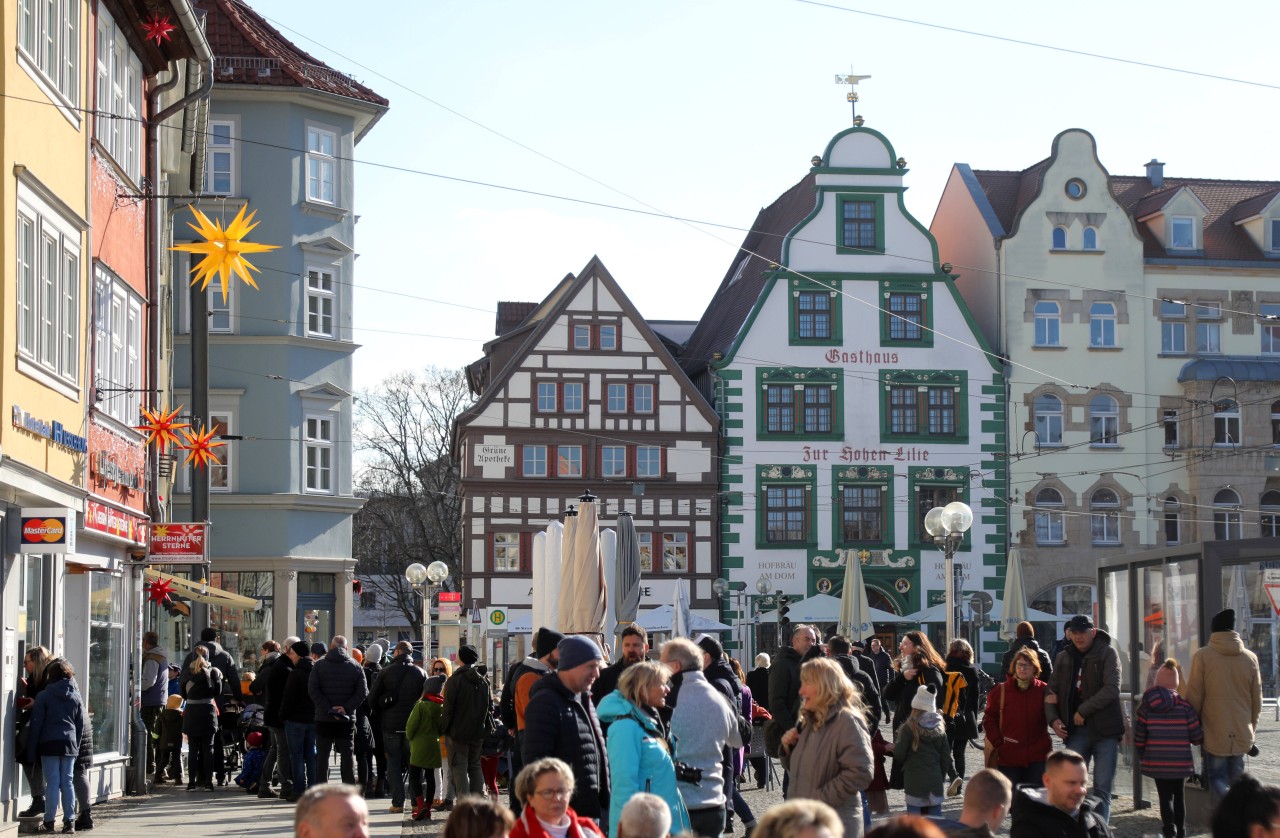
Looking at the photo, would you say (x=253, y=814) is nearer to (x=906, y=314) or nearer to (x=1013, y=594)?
(x=1013, y=594)

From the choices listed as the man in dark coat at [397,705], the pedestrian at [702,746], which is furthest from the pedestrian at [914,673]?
the pedestrian at [702,746]

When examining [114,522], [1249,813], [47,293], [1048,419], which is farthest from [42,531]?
[1048,419]

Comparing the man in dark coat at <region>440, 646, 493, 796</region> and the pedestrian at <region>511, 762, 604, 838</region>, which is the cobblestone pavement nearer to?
the man in dark coat at <region>440, 646, 493, 796</region>

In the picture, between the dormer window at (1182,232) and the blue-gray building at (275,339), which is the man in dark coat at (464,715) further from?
the dormer window at (1182,232)

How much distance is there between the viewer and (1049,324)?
177 ft

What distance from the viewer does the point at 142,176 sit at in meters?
22.6

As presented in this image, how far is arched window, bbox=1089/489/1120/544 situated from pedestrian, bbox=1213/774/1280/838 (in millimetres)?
48390

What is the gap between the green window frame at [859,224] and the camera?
5241 cm

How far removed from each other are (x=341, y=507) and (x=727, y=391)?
14942mm

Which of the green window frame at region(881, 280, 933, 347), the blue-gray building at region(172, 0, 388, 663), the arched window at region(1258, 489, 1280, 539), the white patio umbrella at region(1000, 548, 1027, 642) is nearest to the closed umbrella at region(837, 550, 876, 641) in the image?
the white patio umbrella at region(1000, 548, 1027, 642)

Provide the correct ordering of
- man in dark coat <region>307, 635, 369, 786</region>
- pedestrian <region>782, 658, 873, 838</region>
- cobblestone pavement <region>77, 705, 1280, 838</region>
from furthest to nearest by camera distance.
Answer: man in dark coat <region>307, 635, 369, 786</region>
cobblestone pavement <region>77, 705, 1280, 838</region>
pedestrian <region>782, 658, 873, 838</region>

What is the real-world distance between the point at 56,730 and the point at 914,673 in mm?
7574

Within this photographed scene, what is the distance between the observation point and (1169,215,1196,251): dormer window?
54.8m

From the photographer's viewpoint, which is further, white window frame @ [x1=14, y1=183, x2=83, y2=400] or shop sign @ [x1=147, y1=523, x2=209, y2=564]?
shop sign @ [x1=147, y1=523, x2=209, y2=564]
